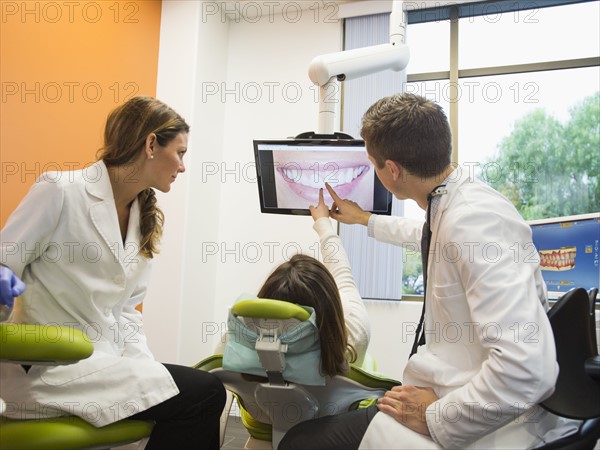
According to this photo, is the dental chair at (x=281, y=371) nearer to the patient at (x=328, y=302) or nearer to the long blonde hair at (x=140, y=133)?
the patient at (x=328, y=302)

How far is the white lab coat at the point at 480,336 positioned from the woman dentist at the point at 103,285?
0.58 metres

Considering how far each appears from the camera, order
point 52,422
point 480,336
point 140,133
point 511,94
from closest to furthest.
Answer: point 480,336
point 52,422
point 140,133
point 511,94

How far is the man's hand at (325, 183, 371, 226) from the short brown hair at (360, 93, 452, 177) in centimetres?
61

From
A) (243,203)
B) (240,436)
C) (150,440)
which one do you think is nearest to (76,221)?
(150,440)

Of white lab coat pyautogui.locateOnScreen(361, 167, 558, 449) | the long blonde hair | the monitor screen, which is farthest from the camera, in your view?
the monitor screen

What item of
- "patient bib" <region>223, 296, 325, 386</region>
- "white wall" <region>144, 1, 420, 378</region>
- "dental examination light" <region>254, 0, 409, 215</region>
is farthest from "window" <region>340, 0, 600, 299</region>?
"patient bib" <region>223, 296, 325, 386</region>

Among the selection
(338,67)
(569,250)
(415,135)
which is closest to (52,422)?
(415,135)

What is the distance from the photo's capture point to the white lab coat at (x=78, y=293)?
1.46 meters

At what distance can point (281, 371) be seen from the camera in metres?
1.40

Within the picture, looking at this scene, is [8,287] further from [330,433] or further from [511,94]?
[511,94]

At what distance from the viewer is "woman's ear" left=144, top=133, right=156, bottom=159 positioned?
182 cm

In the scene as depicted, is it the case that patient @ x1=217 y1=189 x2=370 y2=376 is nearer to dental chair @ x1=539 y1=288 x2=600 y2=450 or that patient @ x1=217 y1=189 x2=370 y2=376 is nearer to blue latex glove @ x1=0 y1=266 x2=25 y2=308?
dental chair @ x1=539 y1=288 x2=600 y2=450

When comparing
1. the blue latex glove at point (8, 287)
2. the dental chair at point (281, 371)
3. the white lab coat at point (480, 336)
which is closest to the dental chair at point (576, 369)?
the white lab coat at point (480, 336)

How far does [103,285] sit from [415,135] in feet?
3.14
